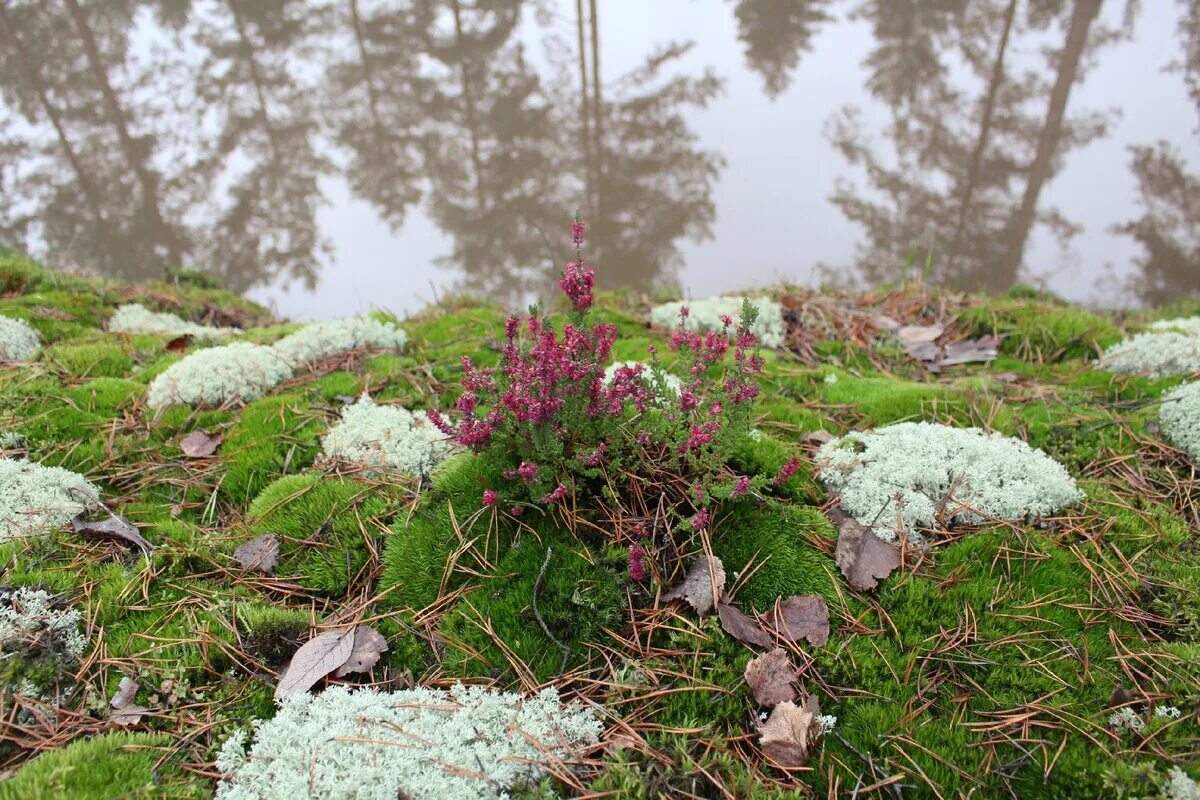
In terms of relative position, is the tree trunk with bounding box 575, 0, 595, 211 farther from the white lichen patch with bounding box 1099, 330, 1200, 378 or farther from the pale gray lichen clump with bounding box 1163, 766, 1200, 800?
the pale gray lichen clump with bounding box 1163, 766, 1200, 800

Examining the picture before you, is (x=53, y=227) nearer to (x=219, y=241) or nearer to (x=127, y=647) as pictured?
(x=219, y=241)

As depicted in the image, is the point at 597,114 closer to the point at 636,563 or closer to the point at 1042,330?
the point at 1042,330

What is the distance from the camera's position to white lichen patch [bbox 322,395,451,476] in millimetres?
3664

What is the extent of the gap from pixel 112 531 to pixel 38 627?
669mm

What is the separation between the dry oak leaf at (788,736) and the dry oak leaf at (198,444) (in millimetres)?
3489

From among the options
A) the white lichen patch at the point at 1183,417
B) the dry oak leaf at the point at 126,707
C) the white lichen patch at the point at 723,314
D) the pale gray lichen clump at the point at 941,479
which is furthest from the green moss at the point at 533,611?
the white lichen patch at the point at 1183,417

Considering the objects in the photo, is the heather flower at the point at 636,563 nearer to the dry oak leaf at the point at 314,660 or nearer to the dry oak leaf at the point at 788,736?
the dry oak leaf at the point at 788,736

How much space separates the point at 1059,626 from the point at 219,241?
13728 millimetres

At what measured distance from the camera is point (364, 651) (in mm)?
2635

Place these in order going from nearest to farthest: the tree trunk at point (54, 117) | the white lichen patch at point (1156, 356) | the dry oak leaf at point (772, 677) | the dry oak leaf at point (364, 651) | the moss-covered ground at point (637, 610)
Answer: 1. the moss-covered ground at point (637, 610)
2. the dry oak leaf at point (772, 677)
3. the dry oak leaf at point (364, 651)
4. the white lichen patch at point (1156, 356)
5. the tree trunk at point (54, 117)

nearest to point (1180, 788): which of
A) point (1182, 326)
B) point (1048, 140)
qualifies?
point (1182, 326)

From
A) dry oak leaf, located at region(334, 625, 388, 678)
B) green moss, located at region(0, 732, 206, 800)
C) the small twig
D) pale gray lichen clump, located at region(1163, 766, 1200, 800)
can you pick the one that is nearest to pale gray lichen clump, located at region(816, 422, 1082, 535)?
pale gray lichen clump, located at region(1163, 766, 1200, 800)

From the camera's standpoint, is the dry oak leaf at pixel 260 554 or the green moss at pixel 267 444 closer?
the dry oak leaf at pixel 260 554

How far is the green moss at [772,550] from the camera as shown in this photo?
285 centimetres
